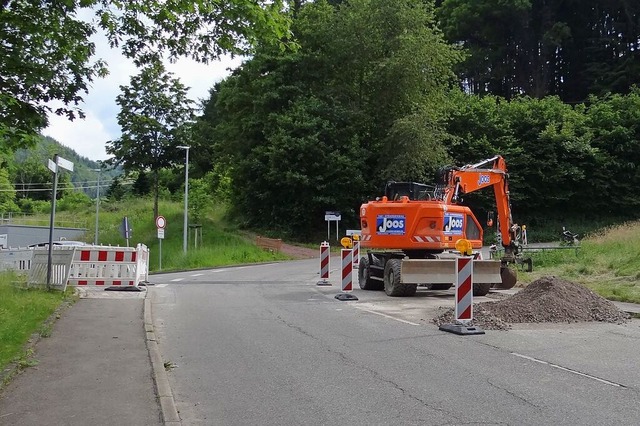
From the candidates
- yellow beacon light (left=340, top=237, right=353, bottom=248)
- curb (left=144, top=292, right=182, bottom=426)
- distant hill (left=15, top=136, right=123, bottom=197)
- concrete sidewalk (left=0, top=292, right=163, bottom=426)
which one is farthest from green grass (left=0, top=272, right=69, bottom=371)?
yellow beacon light (left=340, top=237, right=353, bottom=248)

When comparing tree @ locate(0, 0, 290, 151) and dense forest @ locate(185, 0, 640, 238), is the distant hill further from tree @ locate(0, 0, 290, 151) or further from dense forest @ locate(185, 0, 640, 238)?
dense forest @ locate(185, 0, 640, 238)

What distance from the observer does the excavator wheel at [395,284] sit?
54.8 ft

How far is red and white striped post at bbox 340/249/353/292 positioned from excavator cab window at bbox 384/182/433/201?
8.91 ft

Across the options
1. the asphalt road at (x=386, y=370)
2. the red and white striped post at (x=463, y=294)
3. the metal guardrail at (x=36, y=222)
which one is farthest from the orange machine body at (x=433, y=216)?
the metal guardrail at (x=36, y=222)

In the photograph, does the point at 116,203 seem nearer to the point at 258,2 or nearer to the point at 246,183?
the point at 246,183

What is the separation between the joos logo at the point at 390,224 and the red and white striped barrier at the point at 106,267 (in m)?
6.90

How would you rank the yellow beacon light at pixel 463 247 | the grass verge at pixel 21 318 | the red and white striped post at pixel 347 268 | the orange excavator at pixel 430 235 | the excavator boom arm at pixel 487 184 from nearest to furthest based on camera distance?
the grass verge at pixel 21 318, the yellow beacon light at pixel 463 247, the orange excavator at pixel 430 235, the red and white striped post at pixel 347 268, the excavator boom arm at pixel 487 184

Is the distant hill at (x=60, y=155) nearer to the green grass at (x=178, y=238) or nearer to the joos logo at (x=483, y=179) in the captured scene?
the green grass at (x=178, y=238)

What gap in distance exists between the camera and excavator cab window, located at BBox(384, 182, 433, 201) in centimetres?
1880

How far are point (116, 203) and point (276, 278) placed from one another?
50.3m

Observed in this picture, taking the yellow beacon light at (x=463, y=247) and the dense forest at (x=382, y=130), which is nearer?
the yellow beacon light at (x=463, y=247)

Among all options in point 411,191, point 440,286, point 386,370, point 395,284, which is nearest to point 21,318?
point 386,370

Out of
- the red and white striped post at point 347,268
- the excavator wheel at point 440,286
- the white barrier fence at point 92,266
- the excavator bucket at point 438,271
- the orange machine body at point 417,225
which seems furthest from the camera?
the excavator wheel at point 440,286

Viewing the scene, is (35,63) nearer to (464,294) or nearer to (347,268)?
(464,294)
